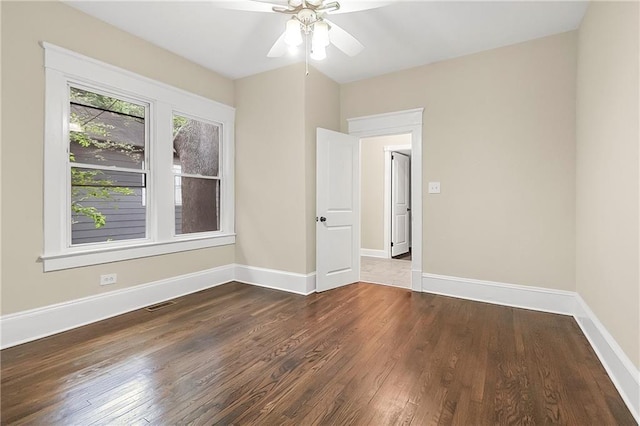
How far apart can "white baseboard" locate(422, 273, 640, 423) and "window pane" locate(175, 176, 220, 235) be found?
290 cm

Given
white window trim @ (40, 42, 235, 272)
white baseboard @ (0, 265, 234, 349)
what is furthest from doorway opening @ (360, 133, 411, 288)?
white baseboard @ (0, 265, 234, 349)

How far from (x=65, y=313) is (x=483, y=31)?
4.67 m

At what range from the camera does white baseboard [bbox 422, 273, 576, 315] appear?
3.03 metres

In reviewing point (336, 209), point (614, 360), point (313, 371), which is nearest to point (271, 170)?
point (336, 209)

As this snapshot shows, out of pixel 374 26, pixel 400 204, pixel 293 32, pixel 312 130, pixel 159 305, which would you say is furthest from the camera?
pixel 400 204

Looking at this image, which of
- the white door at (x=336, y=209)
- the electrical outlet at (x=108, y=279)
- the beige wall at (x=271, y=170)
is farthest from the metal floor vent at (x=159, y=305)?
the white door at (x=336, y=209)

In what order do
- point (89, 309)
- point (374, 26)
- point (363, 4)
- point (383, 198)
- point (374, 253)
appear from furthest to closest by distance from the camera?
point (374, 253) → point (383, 198) → point (374, 26) → point (89, 309) → point (363, 4)

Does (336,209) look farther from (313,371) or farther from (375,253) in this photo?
(375,253)

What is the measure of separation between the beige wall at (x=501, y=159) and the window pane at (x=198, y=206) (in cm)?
269

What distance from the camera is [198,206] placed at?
398 cm

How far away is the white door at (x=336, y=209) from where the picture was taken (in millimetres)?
3805

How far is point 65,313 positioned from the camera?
8.59 ft

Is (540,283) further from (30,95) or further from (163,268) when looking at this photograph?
(30,95)

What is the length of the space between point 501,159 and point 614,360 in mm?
2080
